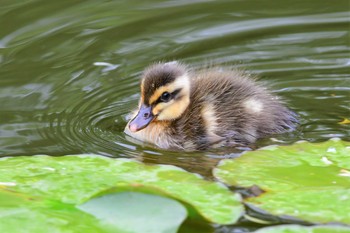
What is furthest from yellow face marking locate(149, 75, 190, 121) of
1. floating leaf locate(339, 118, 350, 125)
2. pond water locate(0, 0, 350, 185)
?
floating leaf locate(339, 118, 350, 125)

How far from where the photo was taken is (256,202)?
10.7 ft

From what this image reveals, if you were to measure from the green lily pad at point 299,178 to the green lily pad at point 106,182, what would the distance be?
0.16 metres

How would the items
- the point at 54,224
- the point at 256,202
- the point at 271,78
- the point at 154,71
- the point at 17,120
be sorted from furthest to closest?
the point at 271,78 → the point at 17,120 → the point at 154,71 → the point at 256,202 → the point at 54,224

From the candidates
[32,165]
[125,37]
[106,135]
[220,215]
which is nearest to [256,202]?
[220,215]

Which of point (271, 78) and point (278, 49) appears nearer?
point (271, 78)

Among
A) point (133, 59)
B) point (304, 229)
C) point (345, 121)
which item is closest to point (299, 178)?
point (304, 229)

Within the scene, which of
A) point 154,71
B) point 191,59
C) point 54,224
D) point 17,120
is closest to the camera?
point 54,224

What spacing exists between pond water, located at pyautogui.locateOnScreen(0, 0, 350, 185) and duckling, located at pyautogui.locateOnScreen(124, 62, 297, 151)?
0.09 m

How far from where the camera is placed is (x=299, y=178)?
11.3 ft

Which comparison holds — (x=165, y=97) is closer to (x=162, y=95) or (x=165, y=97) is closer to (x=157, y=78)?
(x=162, y=95)

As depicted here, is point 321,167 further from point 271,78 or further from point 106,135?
point 271,78

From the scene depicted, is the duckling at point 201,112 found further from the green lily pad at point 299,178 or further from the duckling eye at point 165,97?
the green lily pad at point 299,178

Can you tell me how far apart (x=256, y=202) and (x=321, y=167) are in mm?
436

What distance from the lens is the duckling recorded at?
427cm
